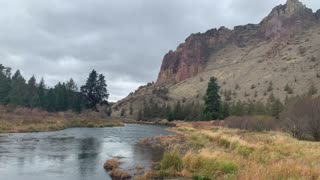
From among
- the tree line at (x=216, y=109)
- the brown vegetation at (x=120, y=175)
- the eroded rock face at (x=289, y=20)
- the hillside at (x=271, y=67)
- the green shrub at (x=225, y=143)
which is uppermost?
the eroded rock face at (x=289, y=20)

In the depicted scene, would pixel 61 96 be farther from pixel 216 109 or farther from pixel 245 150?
pixel 245 150

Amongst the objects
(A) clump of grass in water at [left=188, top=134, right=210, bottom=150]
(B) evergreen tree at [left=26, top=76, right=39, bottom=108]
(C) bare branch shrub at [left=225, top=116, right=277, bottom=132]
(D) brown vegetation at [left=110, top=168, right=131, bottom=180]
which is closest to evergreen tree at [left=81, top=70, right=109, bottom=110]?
(B) evergreen tree at [left=26, top=76, right=39, bottom=108]

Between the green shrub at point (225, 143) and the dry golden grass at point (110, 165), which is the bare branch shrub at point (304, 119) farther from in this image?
the dry golden grass at point (110, 165)

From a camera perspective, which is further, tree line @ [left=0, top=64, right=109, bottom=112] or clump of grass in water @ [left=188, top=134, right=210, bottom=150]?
tree line @ [left=0, top=64, right=109, bottom=112]

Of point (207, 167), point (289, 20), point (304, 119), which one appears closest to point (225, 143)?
point (304, 119)

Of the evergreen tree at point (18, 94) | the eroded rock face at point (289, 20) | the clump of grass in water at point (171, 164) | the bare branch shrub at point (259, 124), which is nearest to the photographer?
the clump of grass in water at point (171, 164)

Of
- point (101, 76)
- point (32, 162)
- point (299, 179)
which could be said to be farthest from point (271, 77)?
point (299, 179)

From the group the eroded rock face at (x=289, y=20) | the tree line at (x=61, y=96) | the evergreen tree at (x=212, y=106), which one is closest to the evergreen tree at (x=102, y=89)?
the tree line at (x=61, y=96)

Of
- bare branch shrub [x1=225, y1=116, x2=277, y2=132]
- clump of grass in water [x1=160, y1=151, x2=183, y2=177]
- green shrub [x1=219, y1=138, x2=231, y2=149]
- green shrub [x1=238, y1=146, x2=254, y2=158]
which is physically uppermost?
bare branch shrub [x1=225, y1=116, x2=277, y2=132]

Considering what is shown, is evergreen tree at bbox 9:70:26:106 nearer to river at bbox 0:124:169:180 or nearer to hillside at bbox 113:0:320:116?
hillside at bbox 113:0:320:116

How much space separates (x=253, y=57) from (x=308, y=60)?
41.8 metres

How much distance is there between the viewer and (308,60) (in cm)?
11912

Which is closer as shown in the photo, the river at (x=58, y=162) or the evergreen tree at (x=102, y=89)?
the river at (x=58, y=162)

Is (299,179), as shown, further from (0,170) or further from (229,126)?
(229,126)
